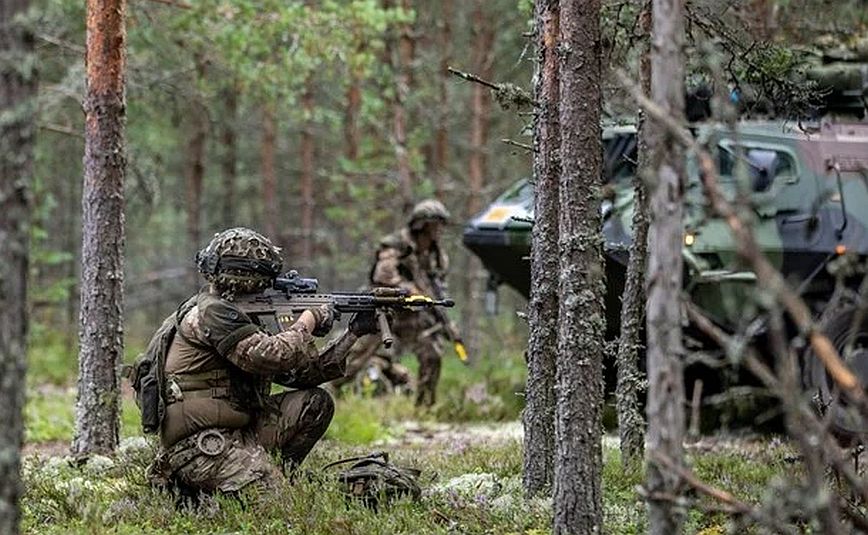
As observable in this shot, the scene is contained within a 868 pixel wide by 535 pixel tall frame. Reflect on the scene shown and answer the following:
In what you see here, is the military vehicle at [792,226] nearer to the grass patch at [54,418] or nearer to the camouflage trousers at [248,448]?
the camouflage trousers at [248,448]

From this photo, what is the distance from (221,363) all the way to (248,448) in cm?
56

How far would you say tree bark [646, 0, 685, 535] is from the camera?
454 centimetres

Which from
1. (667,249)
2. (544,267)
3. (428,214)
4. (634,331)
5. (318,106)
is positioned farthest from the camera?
(318,106)

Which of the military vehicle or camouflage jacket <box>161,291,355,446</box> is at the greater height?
the military vehicle

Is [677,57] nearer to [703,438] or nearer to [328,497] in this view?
[328,497]

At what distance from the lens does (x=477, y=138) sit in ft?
60.5

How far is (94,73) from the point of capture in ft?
28.8

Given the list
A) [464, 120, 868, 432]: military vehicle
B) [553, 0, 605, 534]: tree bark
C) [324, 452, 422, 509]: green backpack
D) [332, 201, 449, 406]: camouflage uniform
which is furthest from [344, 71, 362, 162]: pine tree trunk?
[553, 0, 605, 534]: tree bark

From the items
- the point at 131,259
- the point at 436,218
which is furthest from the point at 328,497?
the point at 131,259

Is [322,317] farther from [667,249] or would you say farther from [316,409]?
[667,249]

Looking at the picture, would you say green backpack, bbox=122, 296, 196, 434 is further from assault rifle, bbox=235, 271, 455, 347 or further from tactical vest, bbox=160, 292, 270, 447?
assault rifle, bbox=235, 271, 455, 347

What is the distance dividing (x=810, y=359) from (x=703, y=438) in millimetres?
1223

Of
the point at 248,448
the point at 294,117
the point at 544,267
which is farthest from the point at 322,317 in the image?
the point at 294,117

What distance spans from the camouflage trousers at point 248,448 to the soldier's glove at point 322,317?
53 cm
